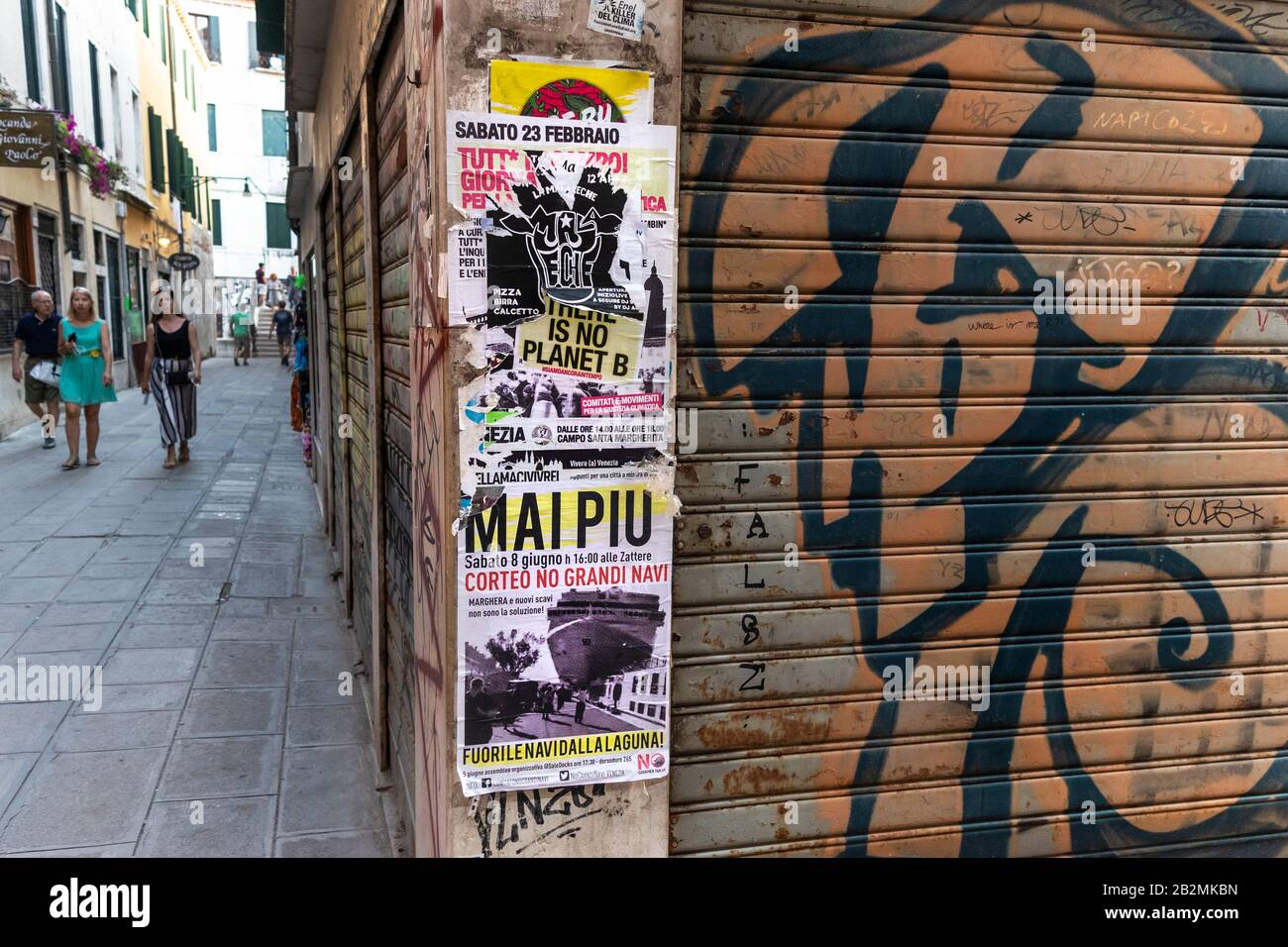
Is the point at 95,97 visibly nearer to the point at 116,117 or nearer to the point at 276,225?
the point at 116,117

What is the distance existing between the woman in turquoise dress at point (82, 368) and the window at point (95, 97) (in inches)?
368

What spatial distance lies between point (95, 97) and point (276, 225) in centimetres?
2018

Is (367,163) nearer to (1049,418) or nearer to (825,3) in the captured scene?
(825,3)

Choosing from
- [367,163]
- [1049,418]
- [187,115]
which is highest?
[187,115]

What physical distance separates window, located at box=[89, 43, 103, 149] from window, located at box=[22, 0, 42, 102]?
350 centimetres

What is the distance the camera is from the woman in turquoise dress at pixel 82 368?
33.7 feet

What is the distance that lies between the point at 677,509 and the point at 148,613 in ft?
15.3

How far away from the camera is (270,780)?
4.25m

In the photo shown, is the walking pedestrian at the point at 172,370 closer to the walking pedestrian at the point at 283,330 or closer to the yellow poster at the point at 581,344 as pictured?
the yellow poster at the point at 581,344

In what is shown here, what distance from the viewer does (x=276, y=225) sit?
37.4m

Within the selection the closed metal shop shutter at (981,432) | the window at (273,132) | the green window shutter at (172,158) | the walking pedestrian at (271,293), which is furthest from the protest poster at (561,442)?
the window at (273,132)

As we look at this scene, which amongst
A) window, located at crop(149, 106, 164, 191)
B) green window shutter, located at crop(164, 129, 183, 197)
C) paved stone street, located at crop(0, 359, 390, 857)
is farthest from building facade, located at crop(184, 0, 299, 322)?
Answer: paved stone street, located at crop(0, 359, 390, 857)

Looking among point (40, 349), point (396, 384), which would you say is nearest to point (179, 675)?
point (396, 384)
